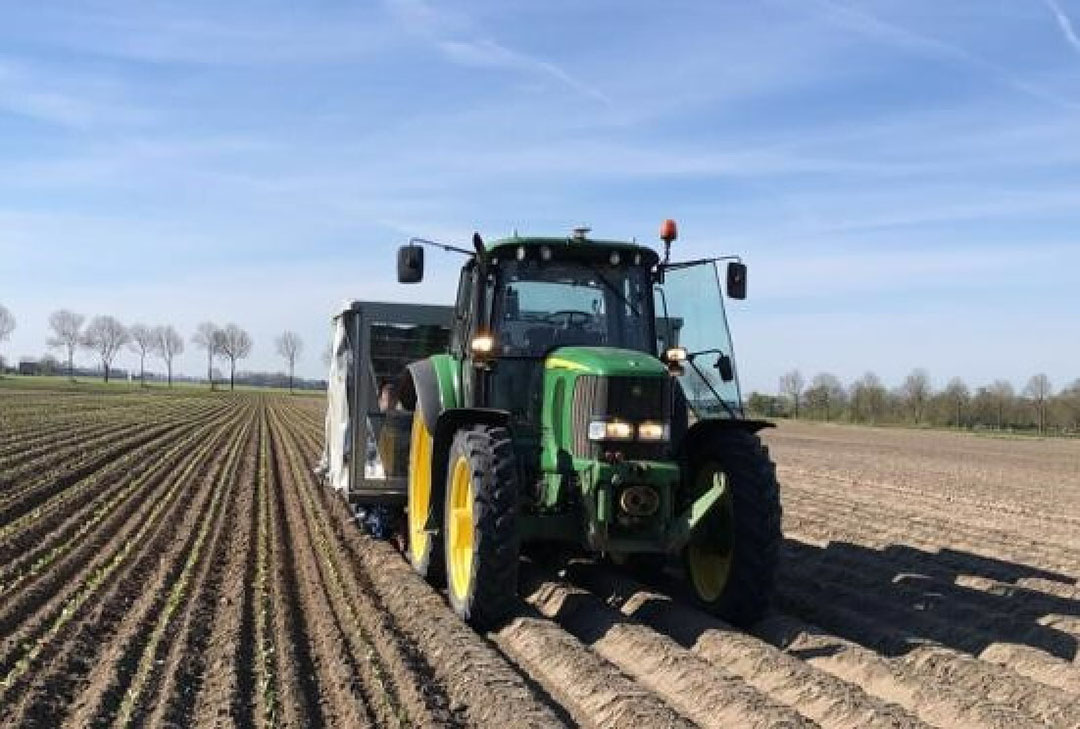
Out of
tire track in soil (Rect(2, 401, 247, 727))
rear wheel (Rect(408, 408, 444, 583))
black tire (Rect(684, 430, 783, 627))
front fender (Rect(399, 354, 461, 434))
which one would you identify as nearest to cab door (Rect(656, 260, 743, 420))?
black tire (Rect(684, 430, 783, 627))

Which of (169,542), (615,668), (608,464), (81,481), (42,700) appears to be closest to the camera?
(42,700)

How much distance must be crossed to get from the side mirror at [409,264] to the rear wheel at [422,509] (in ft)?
3.61

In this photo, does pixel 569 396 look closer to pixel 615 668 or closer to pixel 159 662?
pixel 615 668

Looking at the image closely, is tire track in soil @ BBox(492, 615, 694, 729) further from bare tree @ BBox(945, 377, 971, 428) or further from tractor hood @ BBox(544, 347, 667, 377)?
bare tree @ BBox(945, 377, 971, 428)

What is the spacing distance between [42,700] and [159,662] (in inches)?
31.2

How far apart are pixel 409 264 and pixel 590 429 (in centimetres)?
163

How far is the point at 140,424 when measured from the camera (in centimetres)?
2895

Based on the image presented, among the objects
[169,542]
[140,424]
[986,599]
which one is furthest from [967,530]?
[140,424]

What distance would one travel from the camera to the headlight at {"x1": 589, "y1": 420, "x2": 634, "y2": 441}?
242 inches

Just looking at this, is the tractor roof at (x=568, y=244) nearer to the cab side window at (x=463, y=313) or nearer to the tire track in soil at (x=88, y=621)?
the cab side window at (x=463, y=313)

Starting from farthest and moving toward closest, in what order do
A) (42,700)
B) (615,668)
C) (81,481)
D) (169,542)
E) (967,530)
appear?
1. (81,481)
2. (967,530)
3. (169,542)
4. (615,668)
5. (42,700)

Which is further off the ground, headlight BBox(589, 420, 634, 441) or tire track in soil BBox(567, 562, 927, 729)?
headlight BBox(589, 420, 634, 441)

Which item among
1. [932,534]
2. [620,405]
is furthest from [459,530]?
[932,534]

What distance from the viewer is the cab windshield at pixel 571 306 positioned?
7.05m
